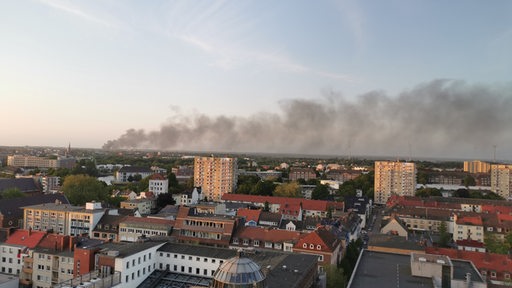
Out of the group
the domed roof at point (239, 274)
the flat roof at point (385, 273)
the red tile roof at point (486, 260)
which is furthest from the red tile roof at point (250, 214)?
the domed roof at point (239, 274)

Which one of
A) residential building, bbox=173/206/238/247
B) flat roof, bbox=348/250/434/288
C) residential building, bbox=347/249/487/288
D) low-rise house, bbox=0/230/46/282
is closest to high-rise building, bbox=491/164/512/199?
flat roof, bbox=348/250/434/288

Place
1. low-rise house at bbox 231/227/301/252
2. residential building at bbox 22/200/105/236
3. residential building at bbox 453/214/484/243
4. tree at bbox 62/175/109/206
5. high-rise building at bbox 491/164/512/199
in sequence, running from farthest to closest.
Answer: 1. high-rise building at bbox 491/164/512/199
2. tree at bbox 62/175/109/206
3. residential building at bbox 453/214/484/243
4. residential building at bbox 22/200/105/236
5. low-rise house at bbox 231/227/301/252

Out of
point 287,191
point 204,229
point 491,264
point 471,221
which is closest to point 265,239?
point 204,229

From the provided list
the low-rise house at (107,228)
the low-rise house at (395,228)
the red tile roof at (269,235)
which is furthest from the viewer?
the low-rise house at (395,228)

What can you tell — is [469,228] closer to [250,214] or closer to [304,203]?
[304,203]

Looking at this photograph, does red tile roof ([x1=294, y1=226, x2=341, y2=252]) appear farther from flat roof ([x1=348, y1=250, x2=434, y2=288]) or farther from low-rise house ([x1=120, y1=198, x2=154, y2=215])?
low-rise house ([x1=120, y1=198, x2=154, y2=215])

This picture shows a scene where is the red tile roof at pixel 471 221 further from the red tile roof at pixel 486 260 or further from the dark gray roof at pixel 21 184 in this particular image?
the dark gray roof at pixel 21 184

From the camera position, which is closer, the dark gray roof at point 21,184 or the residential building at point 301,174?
the dark gray roof at point 21,184

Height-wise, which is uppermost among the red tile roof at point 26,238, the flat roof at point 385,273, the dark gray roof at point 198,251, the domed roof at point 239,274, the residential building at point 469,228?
the domed roof at point 239,274
